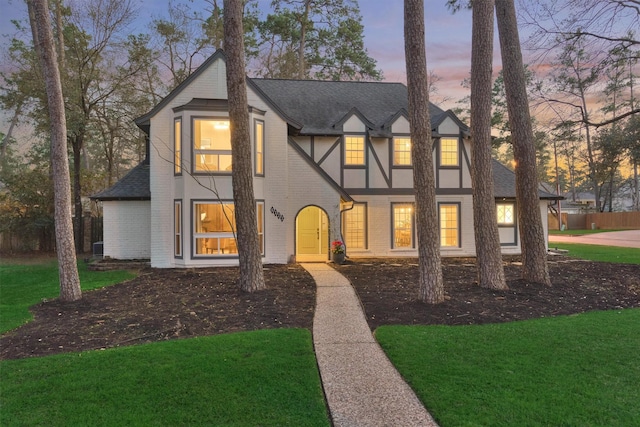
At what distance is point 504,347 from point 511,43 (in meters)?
Answer: 7.37

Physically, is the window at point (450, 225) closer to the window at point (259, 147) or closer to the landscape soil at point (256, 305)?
the landscape soil at point (256, 305)

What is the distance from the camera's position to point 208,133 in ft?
43.1

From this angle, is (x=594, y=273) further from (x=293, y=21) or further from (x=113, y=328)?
(x=293, y=21)

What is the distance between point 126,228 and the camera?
1450 centimetres

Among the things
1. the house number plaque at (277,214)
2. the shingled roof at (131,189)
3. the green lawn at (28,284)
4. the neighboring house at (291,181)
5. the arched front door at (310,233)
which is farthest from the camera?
the arched front door at (310,233)

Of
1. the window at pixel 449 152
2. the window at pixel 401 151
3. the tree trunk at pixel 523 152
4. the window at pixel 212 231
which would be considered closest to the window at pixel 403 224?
the window at pixel 401 151

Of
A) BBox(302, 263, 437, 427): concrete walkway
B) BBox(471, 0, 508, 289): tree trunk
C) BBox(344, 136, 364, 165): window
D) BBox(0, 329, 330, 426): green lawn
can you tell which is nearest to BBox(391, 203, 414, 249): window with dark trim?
BBox(344, 136, 364, 165): window

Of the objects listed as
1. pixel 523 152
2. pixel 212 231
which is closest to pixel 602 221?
pixel 523 152

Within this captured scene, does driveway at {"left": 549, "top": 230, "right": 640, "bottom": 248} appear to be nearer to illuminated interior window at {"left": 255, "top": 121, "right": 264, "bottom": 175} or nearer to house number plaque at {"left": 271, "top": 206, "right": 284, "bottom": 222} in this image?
house number plaque at {"left": 271, "top": 206, "right": 284, "bottom": 222}

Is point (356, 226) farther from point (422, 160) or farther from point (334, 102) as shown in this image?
point (422, 160)

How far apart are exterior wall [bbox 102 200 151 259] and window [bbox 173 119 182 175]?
7.67 ft

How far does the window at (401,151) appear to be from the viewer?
53.3 ft

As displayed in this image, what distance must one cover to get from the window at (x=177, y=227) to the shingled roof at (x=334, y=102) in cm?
539

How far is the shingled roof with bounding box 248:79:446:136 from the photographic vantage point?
1602 centimetres
